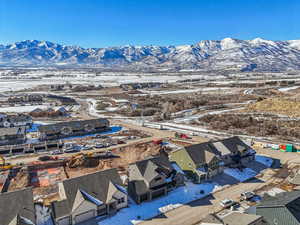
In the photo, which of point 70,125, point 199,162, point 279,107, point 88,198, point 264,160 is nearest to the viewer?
point 88,198

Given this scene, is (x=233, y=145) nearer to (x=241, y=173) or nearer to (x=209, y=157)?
(x=241, y=173)

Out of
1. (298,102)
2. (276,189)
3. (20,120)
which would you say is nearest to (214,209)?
(276,189)

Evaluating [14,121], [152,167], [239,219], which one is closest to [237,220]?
[239,219]

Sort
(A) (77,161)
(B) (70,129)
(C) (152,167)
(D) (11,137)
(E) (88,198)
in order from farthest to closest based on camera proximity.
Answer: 1. (B) (70,129)
2. (D) (11,137)
3. (A) (77,161)
4. (C) (152,167)
5. (E) (88,198)

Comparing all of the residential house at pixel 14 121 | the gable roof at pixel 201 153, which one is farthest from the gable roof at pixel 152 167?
the residential house at pixel 14 121

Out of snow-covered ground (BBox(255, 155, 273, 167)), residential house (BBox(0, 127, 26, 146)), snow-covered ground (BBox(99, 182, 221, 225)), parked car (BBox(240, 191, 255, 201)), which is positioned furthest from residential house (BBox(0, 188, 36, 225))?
snow-covered ground (BBox(255, 155, 273, 167))

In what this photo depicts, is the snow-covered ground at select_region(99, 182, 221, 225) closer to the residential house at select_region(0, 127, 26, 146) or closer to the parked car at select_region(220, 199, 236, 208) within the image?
the parked car at select_region(220, 199, 236, 208)
